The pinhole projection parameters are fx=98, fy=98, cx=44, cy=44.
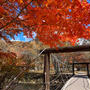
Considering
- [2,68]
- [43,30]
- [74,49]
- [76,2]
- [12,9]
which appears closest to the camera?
[76,2]

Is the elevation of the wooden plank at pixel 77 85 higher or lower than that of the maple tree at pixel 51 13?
lower

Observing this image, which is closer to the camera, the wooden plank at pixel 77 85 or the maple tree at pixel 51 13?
the maple tree at pixel 51 13

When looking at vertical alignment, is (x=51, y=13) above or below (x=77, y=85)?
above

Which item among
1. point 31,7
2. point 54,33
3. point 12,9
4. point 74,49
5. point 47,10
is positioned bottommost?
point 74,49

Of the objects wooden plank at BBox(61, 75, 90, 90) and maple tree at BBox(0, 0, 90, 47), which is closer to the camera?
maple tree at BBox(0, 0, 90, 47)

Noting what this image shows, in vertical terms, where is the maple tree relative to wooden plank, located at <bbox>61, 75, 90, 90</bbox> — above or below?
above

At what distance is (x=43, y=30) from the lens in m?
3.46

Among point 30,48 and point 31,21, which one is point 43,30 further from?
point 30,48

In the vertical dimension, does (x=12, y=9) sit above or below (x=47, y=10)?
above

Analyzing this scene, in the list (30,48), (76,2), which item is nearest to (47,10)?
(76,2)

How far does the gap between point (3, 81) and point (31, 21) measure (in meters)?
4.20

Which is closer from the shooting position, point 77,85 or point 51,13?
point 51,13

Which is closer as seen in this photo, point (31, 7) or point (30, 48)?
point (31, 7)

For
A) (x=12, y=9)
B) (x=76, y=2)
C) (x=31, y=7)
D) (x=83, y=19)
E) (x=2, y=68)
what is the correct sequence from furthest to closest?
(x=2, y=68) → (x=12, y=9) → (x=83, y=19) → (x=31, y=7) → (x=76, y=2)
